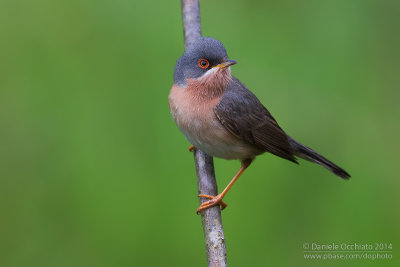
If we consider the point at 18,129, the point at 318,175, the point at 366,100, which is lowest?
the point at 318,175

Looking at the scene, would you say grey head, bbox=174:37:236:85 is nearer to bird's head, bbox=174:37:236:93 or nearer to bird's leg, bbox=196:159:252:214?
bird's head, bbox=174:37:236:93

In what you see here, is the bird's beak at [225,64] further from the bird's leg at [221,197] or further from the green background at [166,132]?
the green background at [166,132]

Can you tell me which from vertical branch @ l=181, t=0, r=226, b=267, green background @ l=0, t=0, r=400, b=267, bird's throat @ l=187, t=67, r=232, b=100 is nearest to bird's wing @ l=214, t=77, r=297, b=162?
bird's throat @ l=187, t=67, r=232, b=100

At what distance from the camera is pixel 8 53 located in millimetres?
5965

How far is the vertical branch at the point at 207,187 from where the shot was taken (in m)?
3.87

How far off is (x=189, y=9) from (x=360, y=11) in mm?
2157

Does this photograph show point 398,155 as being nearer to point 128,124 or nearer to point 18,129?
point 128,124

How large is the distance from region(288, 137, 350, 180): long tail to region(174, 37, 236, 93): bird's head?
91 centimetres

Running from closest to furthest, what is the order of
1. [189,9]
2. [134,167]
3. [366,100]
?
[189,9] < [134,167] < [366,100]

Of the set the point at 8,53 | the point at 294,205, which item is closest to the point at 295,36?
the point at 294,205

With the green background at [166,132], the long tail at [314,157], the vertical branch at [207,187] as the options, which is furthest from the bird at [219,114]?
the green background at [166,132]

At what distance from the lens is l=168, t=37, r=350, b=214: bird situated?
4793 millimetres

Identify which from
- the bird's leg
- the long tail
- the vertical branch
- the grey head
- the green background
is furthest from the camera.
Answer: the green background

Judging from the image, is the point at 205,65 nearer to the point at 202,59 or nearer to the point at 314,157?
the point at 202,59
